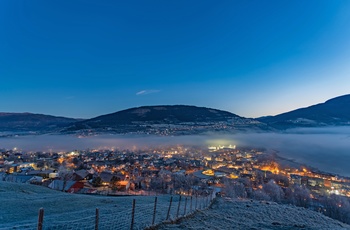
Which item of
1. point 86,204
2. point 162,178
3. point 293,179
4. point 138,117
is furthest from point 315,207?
point 138,117

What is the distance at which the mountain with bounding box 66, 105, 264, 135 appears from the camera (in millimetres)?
134913

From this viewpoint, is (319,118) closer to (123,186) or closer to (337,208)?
(337,208)

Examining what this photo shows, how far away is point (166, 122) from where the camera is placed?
160m

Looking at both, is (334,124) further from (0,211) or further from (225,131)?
(0,211)

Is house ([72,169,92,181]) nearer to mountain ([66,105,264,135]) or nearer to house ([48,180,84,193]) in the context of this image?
house ([48,180,84,193])

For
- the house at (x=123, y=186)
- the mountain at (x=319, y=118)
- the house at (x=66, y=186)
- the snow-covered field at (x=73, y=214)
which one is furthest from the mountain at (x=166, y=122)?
the snow-covered field at (x=73, y=214)

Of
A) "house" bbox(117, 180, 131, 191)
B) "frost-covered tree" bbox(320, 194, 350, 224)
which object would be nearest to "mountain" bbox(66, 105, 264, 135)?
"house" bbox(117, 180, 131, 191)

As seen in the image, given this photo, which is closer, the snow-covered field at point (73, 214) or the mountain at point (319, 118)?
the snow-covered field at point (73, 214)

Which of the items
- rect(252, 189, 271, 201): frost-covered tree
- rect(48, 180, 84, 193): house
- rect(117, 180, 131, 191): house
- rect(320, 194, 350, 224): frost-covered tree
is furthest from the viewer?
rect(117, 180, 131, 191): house

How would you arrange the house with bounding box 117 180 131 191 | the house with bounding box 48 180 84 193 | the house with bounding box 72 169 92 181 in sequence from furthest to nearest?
the house with bounding box 72 169 92 181, the house with bounding box 117 180 131 191, the house with bounding box 48 180 84 193

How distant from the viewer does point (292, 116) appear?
197500 millimetres

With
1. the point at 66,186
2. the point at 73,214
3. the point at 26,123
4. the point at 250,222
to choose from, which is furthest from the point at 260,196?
the point at 26,123

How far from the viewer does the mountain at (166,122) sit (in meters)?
135

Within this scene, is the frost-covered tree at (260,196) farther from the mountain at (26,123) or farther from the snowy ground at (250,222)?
the mountain at (26,123)
